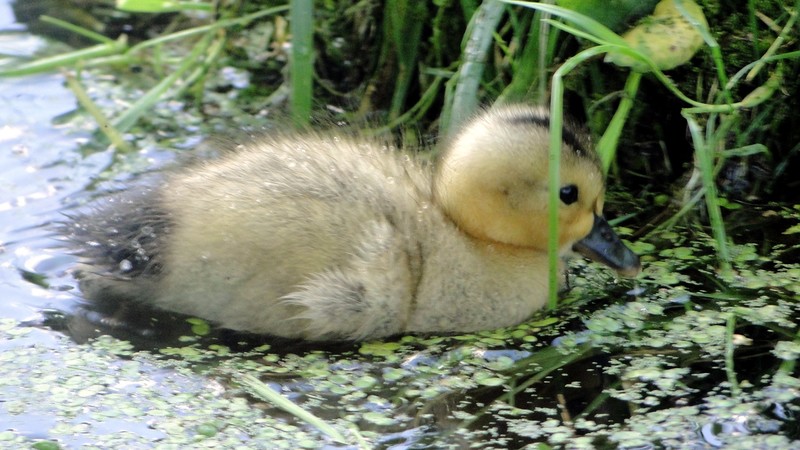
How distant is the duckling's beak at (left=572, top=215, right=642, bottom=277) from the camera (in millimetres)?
3648

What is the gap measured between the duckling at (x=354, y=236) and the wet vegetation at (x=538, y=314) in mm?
82

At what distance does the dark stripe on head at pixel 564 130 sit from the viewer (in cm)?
352

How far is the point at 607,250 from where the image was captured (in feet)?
12.1

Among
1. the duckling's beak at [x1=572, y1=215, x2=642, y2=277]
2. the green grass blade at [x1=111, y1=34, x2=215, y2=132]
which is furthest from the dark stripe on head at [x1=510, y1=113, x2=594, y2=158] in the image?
the green grass blade at [x1=111, y1=34, x2=215, y2=132]

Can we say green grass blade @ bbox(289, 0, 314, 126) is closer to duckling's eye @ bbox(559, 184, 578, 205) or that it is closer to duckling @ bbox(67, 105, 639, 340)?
duckling @ bbox(67, 105, 639, 340)

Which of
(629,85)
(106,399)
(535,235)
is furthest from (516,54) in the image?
(106,399)

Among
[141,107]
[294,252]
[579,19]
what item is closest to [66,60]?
[141,107]

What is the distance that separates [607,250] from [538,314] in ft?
0.95

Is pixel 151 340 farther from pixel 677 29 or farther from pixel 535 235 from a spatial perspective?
pixel 677 29

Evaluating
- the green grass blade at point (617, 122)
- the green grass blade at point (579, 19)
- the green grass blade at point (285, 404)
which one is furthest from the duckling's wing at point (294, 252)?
the green grass blade at point (617, 122)

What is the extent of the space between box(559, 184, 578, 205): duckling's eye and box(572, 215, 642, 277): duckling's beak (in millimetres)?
148

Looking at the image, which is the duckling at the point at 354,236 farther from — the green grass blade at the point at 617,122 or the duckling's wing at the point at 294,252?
the green grass blade at the point at 617,122

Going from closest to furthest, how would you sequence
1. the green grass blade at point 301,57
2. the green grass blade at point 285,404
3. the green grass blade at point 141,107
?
the green grass blade at point 285,404, the green grass blade at point 301,57, the green grass blade at point 141,107

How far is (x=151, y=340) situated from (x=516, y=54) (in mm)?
1653
